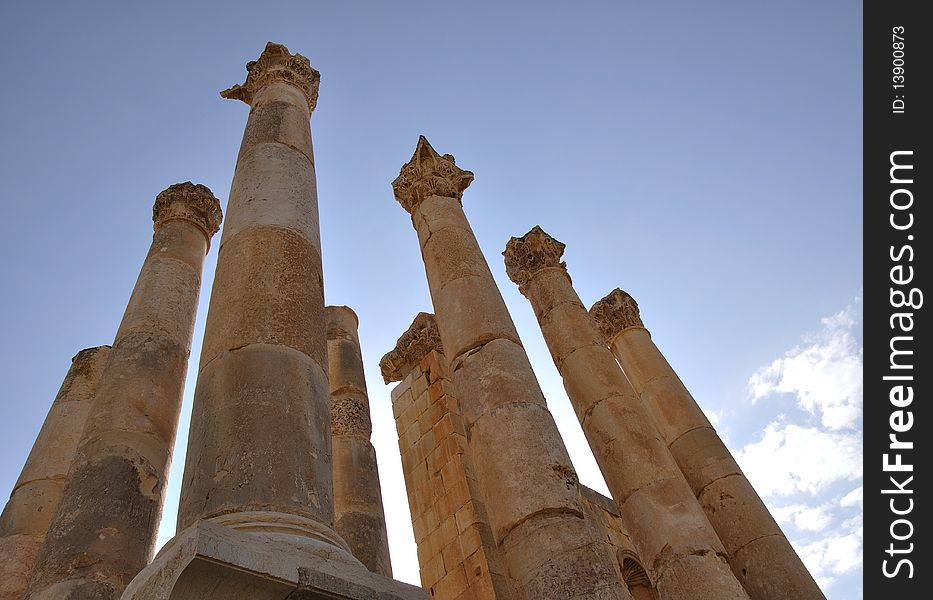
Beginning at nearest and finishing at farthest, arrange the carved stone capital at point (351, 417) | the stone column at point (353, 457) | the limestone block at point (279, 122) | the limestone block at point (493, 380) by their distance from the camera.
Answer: the limestone block at point (493, 380)
the limestone block at point (279, 122)
the stone column at point (353, 457)
the carved stone capital at point (351, 417)

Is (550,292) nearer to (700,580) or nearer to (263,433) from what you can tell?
(700,580)

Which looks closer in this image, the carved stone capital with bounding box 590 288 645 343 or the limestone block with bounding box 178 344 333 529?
the limestone block with bounding box 178 344 333 529

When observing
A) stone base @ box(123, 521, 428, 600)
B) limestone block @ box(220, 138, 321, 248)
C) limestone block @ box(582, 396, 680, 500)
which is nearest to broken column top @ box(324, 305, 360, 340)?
limestone block @ box(582, 396, 680, 500)

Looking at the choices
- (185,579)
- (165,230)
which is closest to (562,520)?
(185,579)

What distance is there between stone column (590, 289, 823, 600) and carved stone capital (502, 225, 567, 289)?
8.84 feet

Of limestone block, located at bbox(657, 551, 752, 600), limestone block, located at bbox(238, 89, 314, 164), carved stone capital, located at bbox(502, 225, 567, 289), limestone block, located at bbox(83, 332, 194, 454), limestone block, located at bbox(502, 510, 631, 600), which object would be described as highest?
carved stone capital, located at bbox(502, 225, 567, 289)

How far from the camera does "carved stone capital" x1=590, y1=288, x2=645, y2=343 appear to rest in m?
16.8

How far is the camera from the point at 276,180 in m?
7.92

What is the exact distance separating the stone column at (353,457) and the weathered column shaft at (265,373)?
4.17 m

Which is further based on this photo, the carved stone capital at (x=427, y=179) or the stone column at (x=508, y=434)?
the carved stone capital at (x=427, y=179)

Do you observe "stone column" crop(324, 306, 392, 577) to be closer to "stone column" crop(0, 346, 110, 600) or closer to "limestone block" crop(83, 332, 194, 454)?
"limestone block" crop(83, 332, 194, 454)

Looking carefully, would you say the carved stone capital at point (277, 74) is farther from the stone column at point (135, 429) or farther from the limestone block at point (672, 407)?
the limestone block at point (672, 407)

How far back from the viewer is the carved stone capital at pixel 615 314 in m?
16.8

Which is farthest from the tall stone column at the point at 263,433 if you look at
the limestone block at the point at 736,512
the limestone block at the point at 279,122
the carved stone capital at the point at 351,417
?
the limestone block at the point at 736,512
